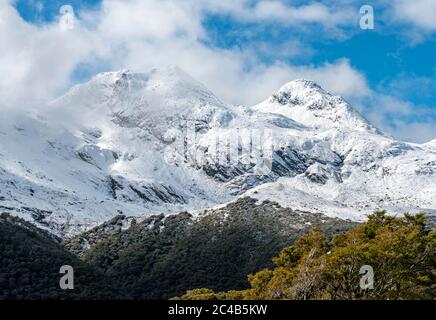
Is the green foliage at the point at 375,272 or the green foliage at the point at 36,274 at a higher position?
the green foliage at the point at 36,274

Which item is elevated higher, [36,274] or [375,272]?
[36,274]

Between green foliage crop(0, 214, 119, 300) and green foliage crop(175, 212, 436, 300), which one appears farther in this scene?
green foliage crop(0, 214, 119, 300)

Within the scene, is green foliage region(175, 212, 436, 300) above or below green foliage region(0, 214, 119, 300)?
below

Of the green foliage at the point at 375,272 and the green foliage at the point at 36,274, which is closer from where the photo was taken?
the green foliage at the point at 375,272

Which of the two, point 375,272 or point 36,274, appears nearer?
point 375,272
